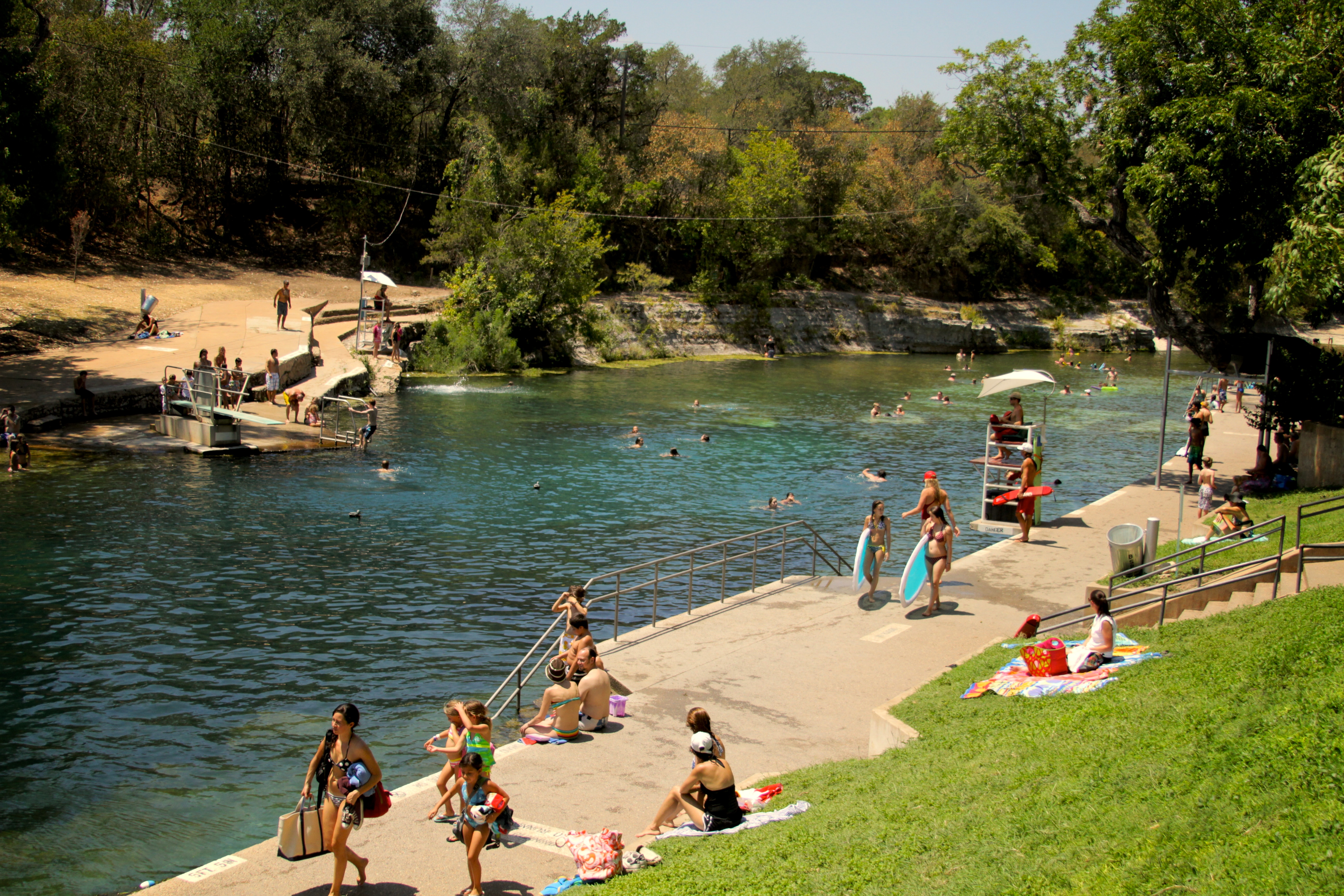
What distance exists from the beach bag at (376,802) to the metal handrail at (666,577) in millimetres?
2979

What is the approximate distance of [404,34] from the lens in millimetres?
63906

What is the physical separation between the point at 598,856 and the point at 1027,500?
569 inches

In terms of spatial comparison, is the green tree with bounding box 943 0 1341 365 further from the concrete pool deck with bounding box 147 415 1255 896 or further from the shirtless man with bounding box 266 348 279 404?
the shirtless man with bounding box 266 348 279 404

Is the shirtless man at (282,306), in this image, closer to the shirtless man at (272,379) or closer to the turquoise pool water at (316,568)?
the turquoise pool water at (316,568)

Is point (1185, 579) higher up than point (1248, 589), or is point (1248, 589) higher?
point (1185, 579)

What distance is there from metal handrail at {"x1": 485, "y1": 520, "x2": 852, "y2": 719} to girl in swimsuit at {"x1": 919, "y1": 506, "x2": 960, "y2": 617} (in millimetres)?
2308

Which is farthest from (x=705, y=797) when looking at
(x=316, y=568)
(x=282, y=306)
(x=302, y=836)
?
(x=282, y=306)

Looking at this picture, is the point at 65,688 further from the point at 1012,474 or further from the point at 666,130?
the point at 666,130

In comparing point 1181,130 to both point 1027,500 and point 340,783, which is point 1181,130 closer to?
point 1027,500

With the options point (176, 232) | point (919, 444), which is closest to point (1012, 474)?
point (919, 444)

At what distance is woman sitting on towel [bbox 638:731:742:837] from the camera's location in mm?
8969

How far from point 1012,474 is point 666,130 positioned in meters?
58.9

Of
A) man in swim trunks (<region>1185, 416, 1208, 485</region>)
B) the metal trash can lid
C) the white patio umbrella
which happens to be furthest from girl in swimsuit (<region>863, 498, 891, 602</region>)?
man in swim trunks (<region>1185, 416, 1208, 485</region>)

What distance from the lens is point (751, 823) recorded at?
8898 mm
